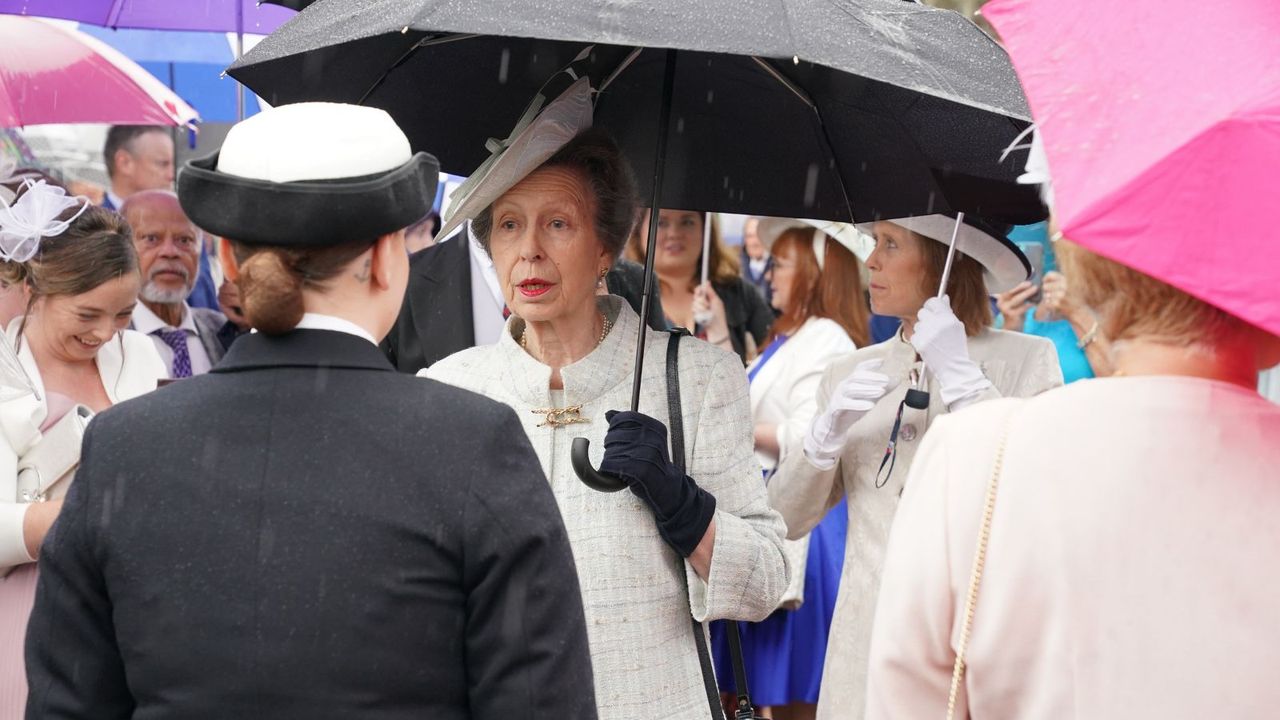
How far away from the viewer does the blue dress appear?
482 centimetres

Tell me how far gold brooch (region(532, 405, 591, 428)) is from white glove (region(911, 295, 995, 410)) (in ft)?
3.27

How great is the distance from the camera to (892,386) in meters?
3.56

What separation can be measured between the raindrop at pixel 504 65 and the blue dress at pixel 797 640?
2191 mm

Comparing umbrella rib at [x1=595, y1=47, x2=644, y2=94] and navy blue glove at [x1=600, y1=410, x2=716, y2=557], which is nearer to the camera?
navy blue glove at [x1=600, y1=410, x2=716, y2=557]

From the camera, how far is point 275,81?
10.5 feet

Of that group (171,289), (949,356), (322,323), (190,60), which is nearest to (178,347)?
(171,289)

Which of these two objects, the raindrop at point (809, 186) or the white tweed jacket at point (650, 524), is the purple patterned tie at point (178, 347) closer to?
the white tweed jacket at point (650, 524)

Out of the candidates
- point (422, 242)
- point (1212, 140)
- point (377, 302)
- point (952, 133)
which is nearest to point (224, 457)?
point (377, 302)

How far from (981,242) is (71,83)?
12.1 ft

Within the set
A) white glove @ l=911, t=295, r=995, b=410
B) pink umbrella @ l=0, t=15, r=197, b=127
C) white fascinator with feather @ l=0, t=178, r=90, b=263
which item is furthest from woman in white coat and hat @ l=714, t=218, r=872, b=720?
pink umbrella @ l=0, t=15, r=197, b=127

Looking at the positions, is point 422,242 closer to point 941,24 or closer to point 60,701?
point 941,24

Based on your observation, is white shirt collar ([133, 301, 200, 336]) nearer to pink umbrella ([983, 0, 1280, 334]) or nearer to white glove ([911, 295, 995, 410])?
white glove ([911, 295, 995, 410])

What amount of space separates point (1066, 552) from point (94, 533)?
1.31 meters

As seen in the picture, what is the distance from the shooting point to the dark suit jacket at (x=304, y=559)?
1.83 meters
